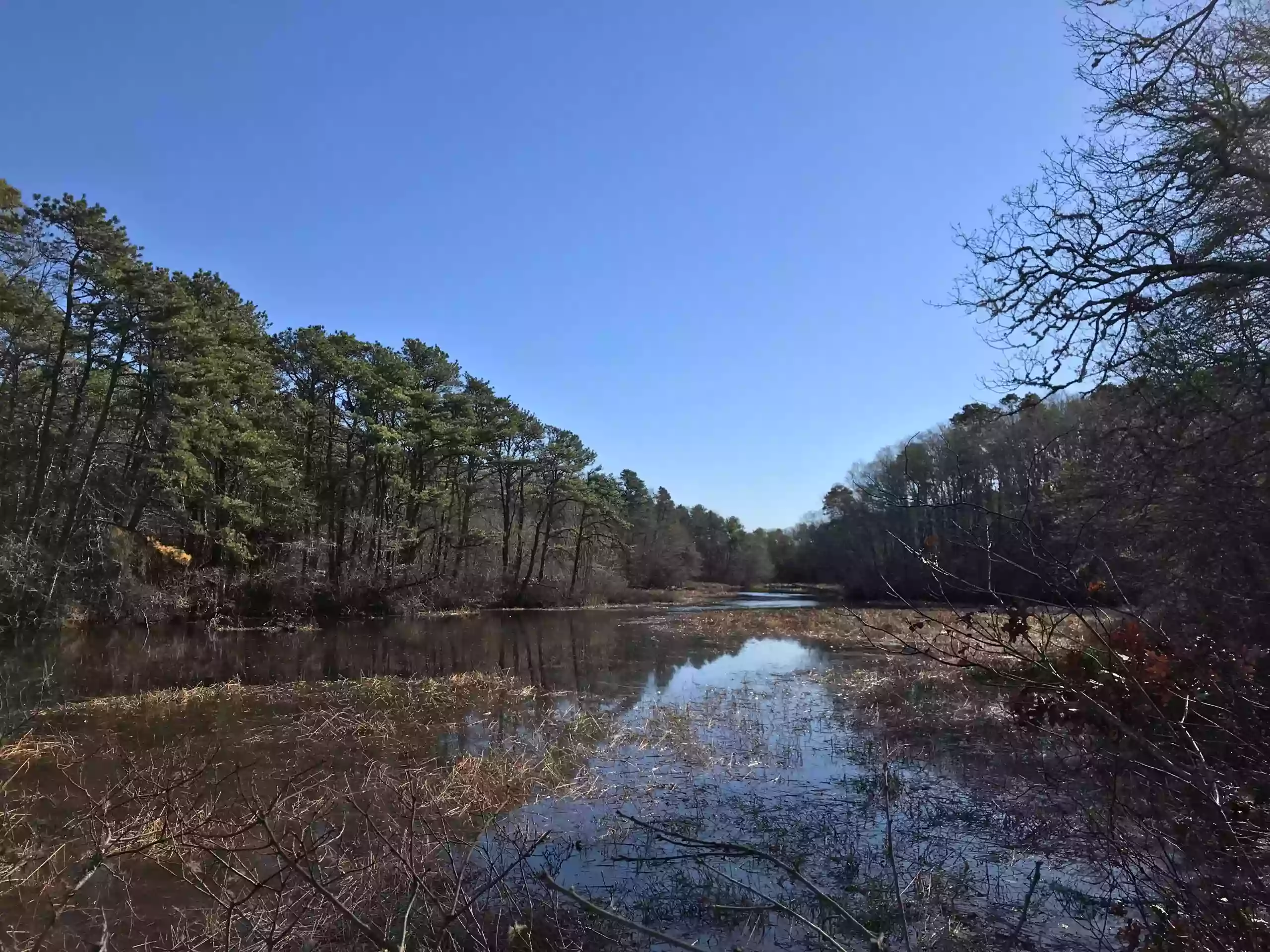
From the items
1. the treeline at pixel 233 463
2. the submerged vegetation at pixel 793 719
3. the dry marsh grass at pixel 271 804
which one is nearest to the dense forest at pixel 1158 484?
the submerged vegetation at pixel 793 719

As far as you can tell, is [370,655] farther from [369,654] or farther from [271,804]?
[271,804]

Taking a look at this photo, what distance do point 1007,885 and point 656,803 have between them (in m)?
3.40

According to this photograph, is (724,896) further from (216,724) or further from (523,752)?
(216,724)

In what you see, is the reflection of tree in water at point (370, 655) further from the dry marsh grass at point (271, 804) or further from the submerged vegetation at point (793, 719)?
the dry marsh grass at point (271, 804)

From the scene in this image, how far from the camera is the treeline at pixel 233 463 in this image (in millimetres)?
20094

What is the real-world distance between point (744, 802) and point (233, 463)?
25581mm

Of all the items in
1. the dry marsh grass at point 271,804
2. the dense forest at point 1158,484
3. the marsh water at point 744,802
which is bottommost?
the marsh water at point 744,802

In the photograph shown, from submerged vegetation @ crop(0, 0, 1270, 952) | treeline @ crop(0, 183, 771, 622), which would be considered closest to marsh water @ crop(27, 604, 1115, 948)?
submerged vegetation @ crop(0, 0, 1270, 952)

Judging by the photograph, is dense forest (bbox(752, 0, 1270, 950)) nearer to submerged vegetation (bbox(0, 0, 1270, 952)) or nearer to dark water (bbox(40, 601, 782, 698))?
submerged vegetation (bbox(0, 0, 1270, 952))

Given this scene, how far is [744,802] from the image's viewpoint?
800cm

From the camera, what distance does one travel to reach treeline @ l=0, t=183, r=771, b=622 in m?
20.1

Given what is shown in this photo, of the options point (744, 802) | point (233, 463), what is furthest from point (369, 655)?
point (744, 802)

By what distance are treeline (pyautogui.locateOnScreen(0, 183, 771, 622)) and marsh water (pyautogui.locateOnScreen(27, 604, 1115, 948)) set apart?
15.9 feet

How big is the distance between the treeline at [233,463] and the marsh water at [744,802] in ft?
15.9
